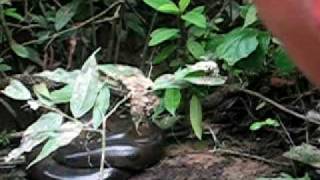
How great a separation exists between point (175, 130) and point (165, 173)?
0.83ft

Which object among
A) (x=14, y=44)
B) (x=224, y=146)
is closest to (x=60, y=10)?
(x=14, y=44)

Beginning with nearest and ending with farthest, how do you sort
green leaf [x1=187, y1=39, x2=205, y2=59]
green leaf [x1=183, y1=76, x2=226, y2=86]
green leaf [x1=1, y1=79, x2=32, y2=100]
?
green leaf [x1=1, y1=79, x2=32, y2=100] → green leaf [x1=183, y1=76, x2=226, y2=86] → green leaf [x1=187, y1=39, x2=205, y2=59]

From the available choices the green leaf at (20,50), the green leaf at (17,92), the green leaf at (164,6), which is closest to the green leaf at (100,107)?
the green leaf at (17,92)

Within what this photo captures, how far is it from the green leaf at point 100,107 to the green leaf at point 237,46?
45cm

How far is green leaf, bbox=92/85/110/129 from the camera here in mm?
1833

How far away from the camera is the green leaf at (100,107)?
6.01ft

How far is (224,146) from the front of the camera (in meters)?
2.37

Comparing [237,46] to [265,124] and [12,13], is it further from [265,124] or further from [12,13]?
[12,13]

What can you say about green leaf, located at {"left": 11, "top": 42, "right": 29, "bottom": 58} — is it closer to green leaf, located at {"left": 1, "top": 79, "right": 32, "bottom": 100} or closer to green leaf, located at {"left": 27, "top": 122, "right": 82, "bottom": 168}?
green leaf, located at {"left": 1, "top": 79, "right": 32, "bottom": 100}

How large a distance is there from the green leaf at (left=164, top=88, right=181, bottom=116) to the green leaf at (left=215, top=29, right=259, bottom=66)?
20 centimetres

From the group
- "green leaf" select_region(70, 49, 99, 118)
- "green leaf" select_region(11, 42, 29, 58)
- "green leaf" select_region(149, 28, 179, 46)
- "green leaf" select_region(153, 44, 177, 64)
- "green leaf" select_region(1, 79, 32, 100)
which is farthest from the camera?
"green leaf" select_region(11, 42, 29, 58)

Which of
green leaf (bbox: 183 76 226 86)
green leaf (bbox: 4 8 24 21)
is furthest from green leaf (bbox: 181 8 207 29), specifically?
green leaf (bbox: 4 8 24 21)

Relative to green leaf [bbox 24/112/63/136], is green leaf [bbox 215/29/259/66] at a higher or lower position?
higher

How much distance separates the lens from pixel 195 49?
95.0 inches
